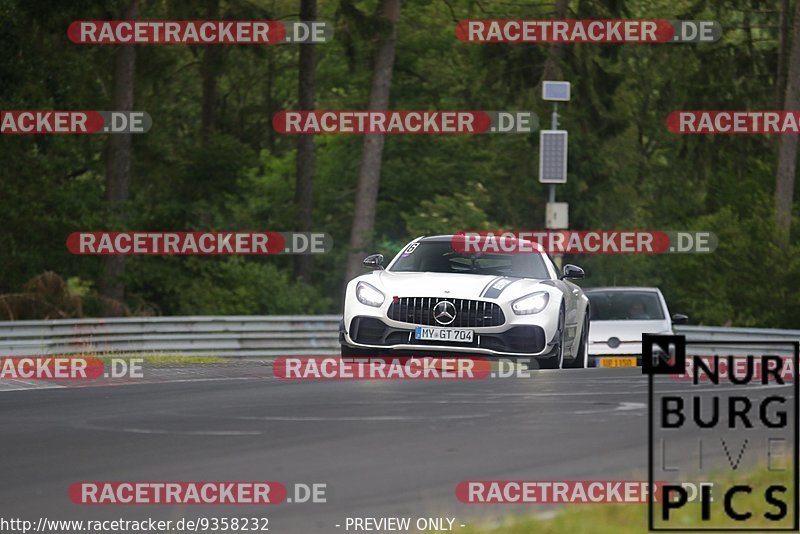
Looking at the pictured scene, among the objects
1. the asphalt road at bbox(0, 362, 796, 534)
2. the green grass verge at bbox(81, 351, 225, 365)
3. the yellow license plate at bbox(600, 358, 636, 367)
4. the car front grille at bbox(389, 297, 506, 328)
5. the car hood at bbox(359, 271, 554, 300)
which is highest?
the car hood at bbox(359, 271, 554, 300)

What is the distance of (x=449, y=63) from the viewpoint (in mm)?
55844

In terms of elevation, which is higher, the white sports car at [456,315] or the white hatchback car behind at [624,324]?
the white sports car at [456,315]

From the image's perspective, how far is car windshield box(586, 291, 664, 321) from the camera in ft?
86.3

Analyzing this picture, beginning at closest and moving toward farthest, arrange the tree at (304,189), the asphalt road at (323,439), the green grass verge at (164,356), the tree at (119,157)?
the asphalt road at (323,439), the green grass verge at (164,356), the tree at (119,157), the tree at (304,189)

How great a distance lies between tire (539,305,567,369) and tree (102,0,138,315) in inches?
898

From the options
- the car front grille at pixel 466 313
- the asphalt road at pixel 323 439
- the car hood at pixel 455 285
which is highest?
the car hood at pixel 455 285

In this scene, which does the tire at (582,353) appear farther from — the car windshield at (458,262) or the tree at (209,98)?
the tree at (209,98)

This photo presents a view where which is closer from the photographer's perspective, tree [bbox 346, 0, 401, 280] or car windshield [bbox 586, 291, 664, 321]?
car windshield [bbox 586, 291, 664, 321]

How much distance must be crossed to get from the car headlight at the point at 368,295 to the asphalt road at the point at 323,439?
3.24 feet

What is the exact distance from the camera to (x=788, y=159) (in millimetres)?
45469

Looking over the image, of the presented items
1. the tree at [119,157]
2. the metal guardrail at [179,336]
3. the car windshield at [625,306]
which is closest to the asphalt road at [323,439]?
the metal guardrail at [179,336]

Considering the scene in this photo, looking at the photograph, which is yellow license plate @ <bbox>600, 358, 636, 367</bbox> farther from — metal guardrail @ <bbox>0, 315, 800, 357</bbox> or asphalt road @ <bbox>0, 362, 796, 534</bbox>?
metal guardrail @ <bbox>0, 315, 800, 357</bbox>

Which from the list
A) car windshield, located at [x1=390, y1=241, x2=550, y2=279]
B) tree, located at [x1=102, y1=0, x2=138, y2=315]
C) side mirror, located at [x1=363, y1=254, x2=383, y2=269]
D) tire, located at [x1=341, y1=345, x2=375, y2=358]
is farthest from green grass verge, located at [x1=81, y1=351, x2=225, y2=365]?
tree, located at [x1=102, y1=0, x2=138, y2=315]

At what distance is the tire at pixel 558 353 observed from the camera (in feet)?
56.9
